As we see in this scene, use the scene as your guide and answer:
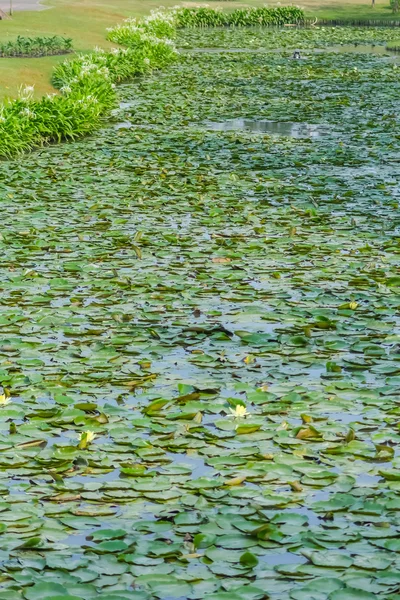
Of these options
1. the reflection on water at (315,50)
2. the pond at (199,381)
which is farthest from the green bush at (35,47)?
the pond at (199,381)

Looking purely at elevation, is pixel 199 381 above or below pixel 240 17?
below

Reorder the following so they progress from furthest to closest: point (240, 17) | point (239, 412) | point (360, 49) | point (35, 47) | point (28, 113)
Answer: point (240, 17)
point (360, 49)
point (35, 47)
point (28, 113)
point (239, 412)

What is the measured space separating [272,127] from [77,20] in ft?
69.0

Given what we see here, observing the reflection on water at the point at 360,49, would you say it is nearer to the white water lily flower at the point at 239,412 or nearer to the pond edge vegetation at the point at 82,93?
the pond edge vegetation at the point at 82,93

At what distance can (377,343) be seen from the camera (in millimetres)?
8039

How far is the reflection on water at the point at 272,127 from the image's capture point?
63.1ft

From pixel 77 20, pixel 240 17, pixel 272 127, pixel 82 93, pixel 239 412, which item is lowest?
pixel 272 127

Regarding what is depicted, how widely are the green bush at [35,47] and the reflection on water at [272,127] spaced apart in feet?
29.9

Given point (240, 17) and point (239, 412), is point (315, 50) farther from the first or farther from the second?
point (239, 412)

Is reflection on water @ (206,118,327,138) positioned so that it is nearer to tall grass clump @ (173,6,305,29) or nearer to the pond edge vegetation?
the pond edge vegetation

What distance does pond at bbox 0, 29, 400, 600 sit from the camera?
5.07 metres

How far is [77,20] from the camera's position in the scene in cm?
3906

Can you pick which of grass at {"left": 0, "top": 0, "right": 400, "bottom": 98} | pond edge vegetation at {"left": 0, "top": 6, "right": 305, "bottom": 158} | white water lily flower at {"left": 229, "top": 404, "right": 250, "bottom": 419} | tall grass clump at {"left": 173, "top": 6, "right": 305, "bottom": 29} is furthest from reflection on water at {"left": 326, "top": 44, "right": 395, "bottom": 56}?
white water lily flower at {"left": 229, "top": 404, "right": 250, "bottom": 419}

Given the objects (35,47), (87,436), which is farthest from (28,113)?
(87,436)
